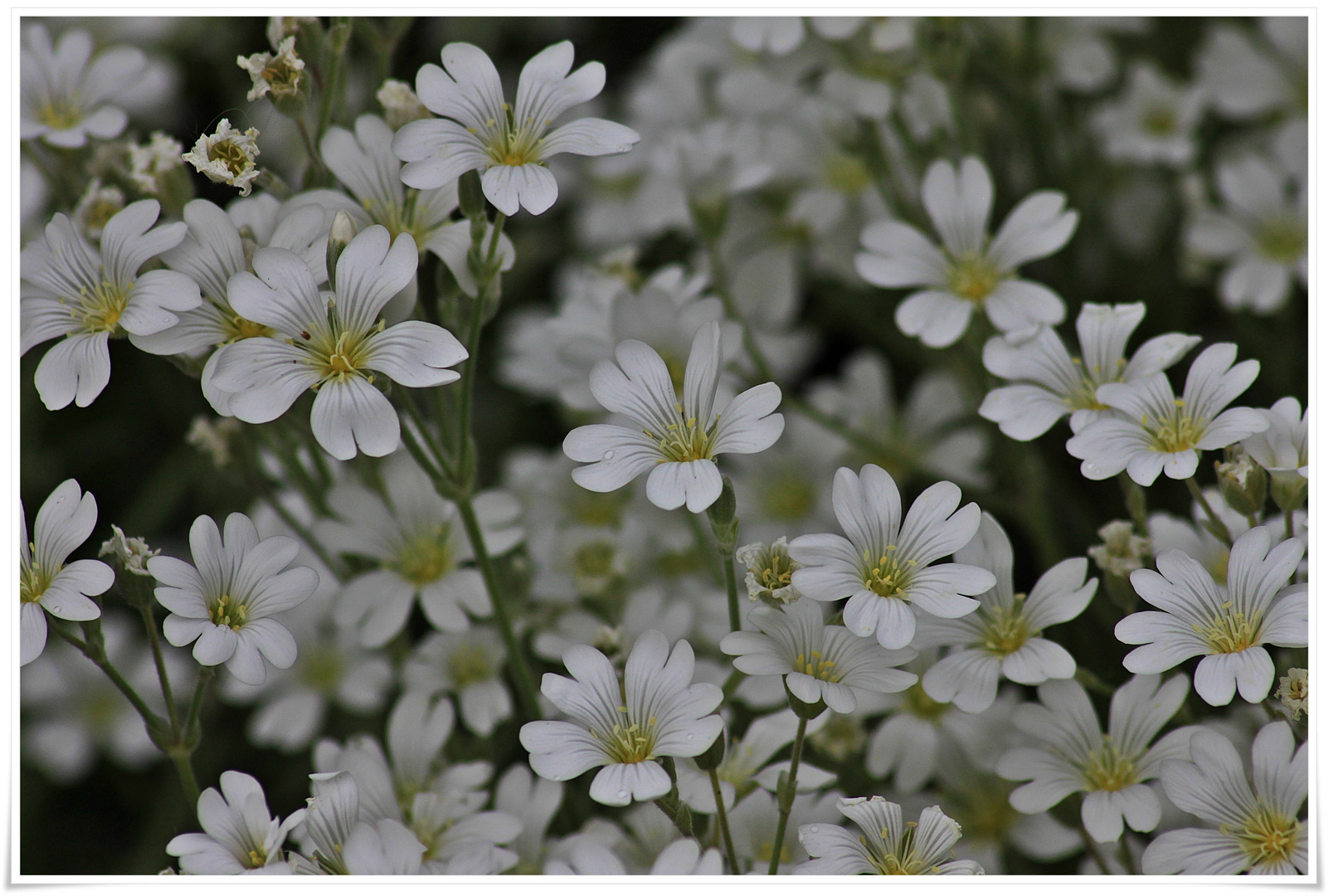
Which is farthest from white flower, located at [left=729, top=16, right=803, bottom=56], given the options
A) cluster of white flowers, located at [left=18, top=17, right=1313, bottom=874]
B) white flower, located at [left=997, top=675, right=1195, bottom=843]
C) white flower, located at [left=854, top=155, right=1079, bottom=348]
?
white flower, located at [left=997, top=675, right=1195, bottom=843]

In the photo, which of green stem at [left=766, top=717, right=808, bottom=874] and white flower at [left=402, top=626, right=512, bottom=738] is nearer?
green stem at [left=766, top=717, right=808, bottom=874]

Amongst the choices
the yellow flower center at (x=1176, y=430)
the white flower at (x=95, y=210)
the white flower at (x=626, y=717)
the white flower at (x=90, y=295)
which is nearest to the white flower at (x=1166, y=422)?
the yellow flower center at (x=1176, y=430)

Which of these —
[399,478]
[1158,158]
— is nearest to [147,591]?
[399,478]

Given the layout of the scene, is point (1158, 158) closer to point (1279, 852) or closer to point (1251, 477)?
point (1251, 477)

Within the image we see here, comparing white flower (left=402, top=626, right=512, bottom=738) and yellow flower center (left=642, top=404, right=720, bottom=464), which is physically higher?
yellow flower center (left=642, top=404, right=720, bottom=464)

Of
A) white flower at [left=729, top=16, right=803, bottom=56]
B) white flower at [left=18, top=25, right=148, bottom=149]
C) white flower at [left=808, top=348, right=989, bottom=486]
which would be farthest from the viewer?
white flower at [left=808, top=348, right=989, bottom=486]

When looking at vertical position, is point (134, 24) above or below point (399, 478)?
above

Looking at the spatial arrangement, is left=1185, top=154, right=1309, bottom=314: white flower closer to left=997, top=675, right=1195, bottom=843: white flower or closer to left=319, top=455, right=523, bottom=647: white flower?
left=997, top=675, right=1195, bottom=843: white flower
